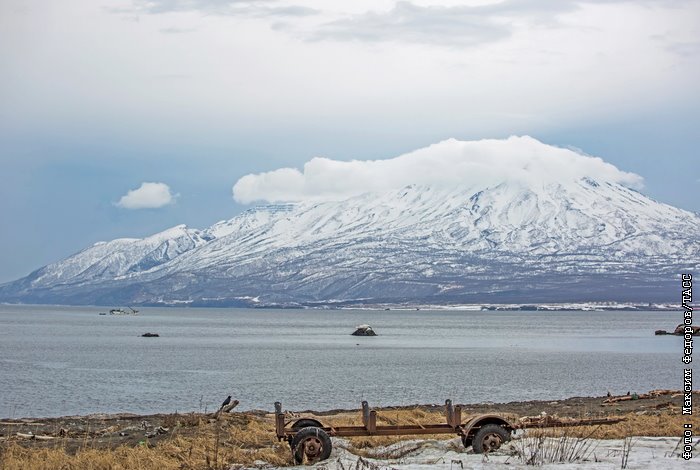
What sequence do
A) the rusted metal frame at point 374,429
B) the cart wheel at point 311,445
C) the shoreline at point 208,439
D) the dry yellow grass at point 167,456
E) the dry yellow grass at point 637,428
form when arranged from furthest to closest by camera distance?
the dry yellow grass at point 637,428
the rusted metal frame at point 374,429
the shoreline at point 208,439
the cart wheel at point 311,445
the dry yellow grass at point 167,456

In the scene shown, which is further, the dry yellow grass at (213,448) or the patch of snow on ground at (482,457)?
the dry yellow grass at (213,448)

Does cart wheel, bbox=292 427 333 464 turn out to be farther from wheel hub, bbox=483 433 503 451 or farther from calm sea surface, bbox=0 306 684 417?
calm sea surface, bbox=0 306 684 417

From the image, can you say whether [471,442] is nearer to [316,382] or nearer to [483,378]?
[316,382]

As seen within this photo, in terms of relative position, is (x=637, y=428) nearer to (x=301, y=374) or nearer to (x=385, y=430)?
(x=385, y=430)

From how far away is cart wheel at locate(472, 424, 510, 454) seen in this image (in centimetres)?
1819

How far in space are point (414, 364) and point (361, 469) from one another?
63.0 m

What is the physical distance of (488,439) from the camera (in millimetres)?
18250

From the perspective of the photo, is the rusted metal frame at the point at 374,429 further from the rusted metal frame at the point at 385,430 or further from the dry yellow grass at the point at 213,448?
the dry yellow grass at the point at 213,448

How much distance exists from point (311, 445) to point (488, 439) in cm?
350

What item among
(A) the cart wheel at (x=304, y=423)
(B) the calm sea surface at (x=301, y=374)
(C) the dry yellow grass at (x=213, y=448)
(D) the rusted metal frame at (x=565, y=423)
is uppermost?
(A) the cart wheel at (x=304, y=423)

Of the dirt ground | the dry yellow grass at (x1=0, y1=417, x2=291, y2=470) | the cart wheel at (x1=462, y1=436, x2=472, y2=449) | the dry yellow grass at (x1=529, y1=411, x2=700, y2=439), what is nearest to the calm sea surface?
the dirt ground

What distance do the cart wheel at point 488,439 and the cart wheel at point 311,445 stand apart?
9.56 feet

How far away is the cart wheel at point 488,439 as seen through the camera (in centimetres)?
1819

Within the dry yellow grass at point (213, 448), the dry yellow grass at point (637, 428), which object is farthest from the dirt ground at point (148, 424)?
the dry yellow grass at point (637, 428)
